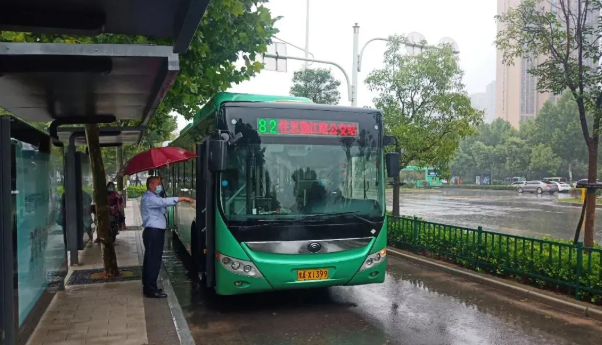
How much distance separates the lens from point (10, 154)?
420cm

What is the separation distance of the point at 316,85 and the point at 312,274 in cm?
1645

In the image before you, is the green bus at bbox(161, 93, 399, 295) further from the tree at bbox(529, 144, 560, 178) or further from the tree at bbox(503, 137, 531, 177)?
the tree at bbox(503, 137, 531, 177)

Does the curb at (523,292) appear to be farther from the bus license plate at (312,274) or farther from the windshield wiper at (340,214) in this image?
the bus license plate at (312,274)

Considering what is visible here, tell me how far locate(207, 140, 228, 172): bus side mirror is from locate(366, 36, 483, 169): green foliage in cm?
807

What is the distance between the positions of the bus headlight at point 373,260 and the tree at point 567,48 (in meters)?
4.13

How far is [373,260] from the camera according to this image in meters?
7.15

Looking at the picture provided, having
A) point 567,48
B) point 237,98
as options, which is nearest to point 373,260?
point 237,98

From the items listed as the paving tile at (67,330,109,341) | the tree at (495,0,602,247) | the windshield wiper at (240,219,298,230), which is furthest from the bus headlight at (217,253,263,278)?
the tree at (495,0,602,247)

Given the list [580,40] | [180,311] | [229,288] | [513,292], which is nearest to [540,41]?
[580,40]

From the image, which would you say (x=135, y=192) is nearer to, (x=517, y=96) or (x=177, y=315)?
(x=177, y=315)

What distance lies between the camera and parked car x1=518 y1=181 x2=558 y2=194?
48312 millimetres

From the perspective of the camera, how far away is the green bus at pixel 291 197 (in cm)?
660

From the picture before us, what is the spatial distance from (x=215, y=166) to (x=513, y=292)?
5.19 m

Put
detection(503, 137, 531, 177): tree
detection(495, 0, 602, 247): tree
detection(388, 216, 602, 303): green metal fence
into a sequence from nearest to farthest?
detection(388, 216, 602, 303): green metal fence → detection(495, 0, 602, 247): tree → detection(503, 137, 531, 177): tree
